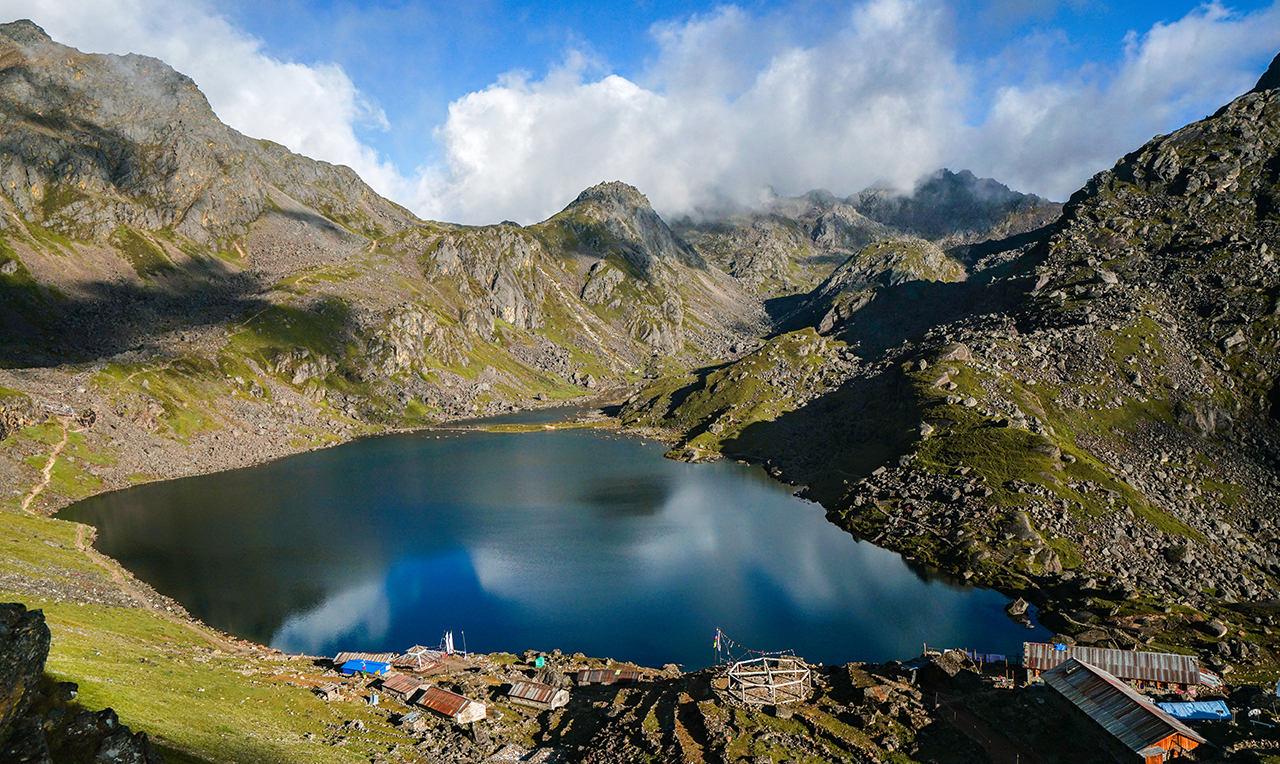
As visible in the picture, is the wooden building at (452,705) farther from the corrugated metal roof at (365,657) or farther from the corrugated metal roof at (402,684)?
the corrugated metal roof at (365,657)

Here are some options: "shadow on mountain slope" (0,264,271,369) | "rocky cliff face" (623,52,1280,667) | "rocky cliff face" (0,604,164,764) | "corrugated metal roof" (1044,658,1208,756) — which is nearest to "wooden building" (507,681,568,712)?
"rocky cliff face" (0,604,164,764)

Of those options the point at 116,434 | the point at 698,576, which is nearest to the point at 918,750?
the point at 698,576

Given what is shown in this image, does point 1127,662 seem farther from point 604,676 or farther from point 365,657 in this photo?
point 365,657

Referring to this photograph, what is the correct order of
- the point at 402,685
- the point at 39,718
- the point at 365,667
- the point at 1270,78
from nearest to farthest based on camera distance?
the point at 39,718 → the point at 402,685 → the point at 365,667 → the point at 1270,78

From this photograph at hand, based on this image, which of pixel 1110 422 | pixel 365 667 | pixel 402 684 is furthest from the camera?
pixel 1110 422

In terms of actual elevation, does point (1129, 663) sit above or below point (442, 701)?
below

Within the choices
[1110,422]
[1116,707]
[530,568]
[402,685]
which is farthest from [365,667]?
[1110,422]

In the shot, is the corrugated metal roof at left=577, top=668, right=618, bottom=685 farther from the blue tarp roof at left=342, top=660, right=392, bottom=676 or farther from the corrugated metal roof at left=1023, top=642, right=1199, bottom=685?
the corrugated metal roof at left=1023, top=642, right=1199, bottom=685
